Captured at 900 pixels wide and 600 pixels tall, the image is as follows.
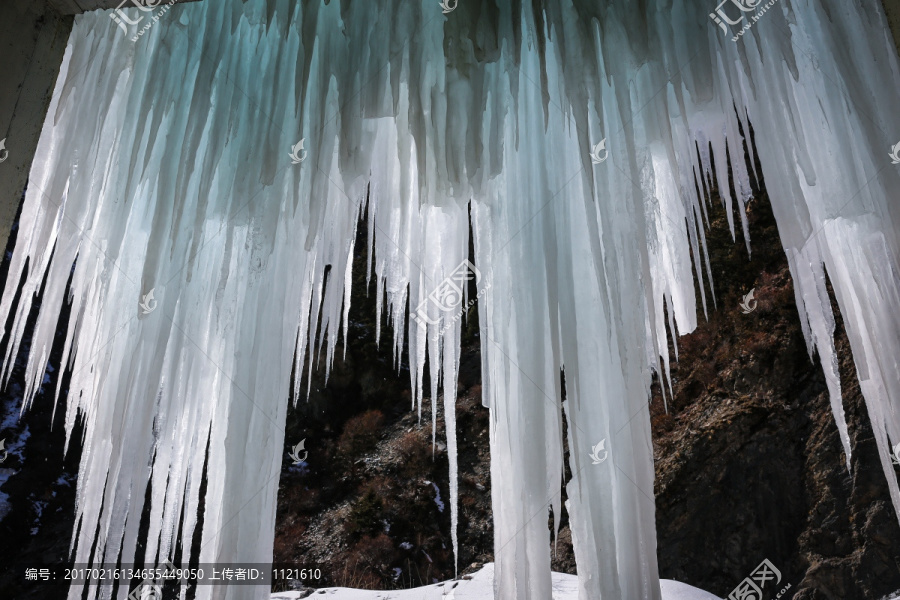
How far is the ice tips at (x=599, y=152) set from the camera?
1.93 metres

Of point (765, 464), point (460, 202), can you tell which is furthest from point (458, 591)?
point (460, 202)

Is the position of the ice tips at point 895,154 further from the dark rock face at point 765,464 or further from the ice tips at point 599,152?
the dark rock face at point 765,464

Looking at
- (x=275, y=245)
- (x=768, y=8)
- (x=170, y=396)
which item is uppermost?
(x=768, y=8)

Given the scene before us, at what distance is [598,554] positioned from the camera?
155cm

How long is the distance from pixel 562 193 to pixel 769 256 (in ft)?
28.4

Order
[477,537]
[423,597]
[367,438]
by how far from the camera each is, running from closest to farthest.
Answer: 1. [423,597]
2. [477,537]
3. [367,438]

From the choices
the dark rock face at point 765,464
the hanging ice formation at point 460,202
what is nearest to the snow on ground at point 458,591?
the dark rock face at point 765,464

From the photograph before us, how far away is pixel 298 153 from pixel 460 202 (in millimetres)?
580

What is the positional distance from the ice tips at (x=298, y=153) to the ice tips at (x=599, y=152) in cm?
96

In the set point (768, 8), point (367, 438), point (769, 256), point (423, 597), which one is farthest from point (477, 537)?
point (768, 8)

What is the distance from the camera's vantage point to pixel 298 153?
2066 millimetres

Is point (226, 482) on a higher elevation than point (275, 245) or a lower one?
lower

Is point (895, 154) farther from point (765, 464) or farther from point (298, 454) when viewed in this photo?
point (298, 454)

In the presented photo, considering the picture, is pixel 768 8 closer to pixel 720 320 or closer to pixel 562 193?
pixel 562 193
